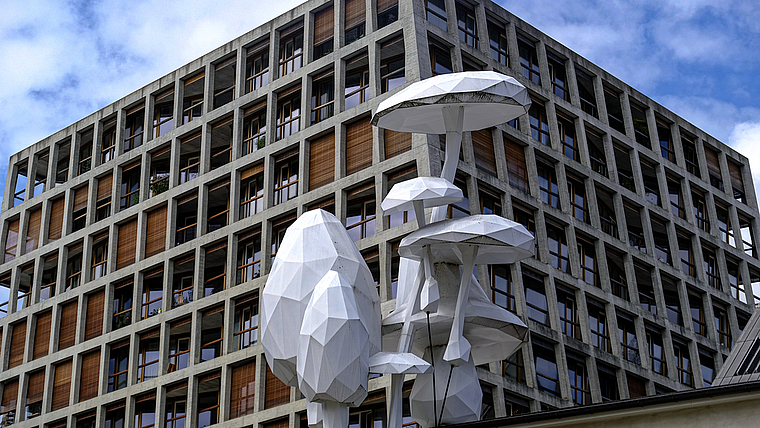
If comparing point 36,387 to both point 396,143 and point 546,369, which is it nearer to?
point 396,143

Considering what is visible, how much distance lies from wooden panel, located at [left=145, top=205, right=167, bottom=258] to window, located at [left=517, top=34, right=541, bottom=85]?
14.9 m

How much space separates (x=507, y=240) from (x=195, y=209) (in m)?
26.9

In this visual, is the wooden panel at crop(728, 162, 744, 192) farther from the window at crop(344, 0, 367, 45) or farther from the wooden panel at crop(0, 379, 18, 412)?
the wooden panel at crop(0, 379, 18, 412)

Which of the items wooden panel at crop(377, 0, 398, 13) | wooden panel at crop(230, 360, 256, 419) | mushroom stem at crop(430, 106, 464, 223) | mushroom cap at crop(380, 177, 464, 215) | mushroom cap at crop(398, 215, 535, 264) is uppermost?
wooden panel at crop(377, 0, 398, 13)

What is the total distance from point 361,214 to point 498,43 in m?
8.81

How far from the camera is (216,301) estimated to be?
1790 inches

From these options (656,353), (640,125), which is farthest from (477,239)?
(640,125)

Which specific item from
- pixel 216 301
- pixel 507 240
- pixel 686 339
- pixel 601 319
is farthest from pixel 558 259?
pixel 507 240

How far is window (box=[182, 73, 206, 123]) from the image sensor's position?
166 ft

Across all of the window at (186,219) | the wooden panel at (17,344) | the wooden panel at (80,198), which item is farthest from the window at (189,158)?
the wooden panel at (17,344)

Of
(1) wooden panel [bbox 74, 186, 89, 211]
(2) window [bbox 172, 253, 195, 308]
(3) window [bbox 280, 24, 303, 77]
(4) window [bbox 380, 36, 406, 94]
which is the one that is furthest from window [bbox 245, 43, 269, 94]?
(1) wooden panel [bbox 74, 186, 89, 211]

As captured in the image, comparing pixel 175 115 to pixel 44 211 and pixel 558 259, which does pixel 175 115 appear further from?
pixel 558 259

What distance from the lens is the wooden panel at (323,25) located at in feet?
151

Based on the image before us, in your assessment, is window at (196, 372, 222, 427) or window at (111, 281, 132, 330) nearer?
window at (196, 372, 222, 427)
